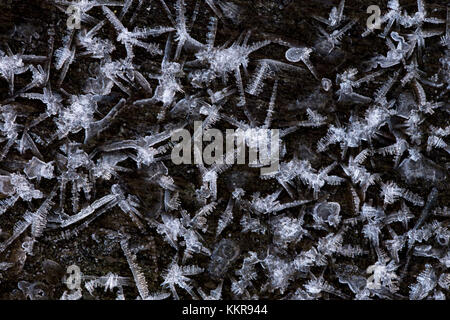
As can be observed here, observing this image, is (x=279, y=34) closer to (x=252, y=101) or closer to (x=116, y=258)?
(x=252, y=101)

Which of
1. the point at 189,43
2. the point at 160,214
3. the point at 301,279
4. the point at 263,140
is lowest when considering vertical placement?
the point at 301,279

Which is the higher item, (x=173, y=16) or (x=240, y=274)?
(x=173, y=16)

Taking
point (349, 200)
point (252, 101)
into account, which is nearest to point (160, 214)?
point (252, 101)

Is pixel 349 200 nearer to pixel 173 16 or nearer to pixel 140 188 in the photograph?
pixel 140 188

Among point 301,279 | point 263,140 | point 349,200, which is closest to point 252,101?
point 263,140

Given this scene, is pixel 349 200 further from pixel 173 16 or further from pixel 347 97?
pixel 173 16

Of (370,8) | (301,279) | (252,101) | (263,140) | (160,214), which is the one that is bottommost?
(301,279)

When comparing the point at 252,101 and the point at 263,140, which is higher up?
the point at 252,101

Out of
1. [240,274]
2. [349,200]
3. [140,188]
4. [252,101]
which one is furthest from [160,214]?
[349,200]
